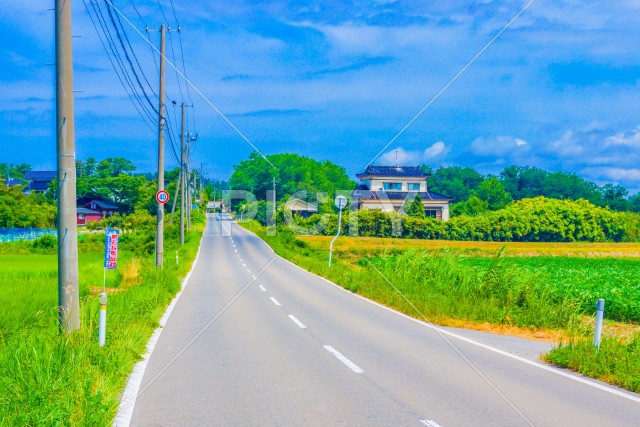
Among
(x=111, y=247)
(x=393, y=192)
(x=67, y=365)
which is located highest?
(x=393, y=192)

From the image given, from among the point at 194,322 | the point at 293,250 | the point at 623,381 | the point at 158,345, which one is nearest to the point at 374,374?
the point at 623,381

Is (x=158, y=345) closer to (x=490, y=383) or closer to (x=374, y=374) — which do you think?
(x=374, y=374)

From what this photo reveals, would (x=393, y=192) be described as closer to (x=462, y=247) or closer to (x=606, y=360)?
(x=462, y=247)

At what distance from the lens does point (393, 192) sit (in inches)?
2447

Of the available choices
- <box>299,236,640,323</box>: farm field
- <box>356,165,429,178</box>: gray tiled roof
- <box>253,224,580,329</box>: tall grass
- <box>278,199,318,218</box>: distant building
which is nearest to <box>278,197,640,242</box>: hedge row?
<box>299,236,640,323</box>: farm field

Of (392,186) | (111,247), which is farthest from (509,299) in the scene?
(392,186)

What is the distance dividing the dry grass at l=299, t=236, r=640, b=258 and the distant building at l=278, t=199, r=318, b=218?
5420 mm

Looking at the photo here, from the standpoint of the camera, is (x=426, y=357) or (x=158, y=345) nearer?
(x=426, y=357)

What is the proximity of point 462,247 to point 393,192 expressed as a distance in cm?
1165

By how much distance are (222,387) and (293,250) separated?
3872 cm

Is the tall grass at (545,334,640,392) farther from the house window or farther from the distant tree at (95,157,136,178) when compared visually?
the distant tree at (95,157,136,178)

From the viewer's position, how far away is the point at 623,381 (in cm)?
781

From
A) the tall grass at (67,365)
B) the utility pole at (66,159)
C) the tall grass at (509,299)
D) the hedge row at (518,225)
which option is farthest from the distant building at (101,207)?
the utility pole at (66,159)

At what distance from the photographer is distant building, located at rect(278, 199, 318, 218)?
40.8 m
